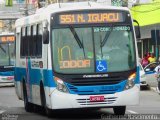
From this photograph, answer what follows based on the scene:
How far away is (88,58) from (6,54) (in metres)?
23.5

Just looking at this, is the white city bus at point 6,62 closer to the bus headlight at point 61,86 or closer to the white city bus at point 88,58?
the white city bus at point 88,58

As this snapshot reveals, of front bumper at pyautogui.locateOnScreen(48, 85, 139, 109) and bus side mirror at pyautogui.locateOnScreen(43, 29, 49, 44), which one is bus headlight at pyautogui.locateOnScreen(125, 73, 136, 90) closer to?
front bumper at pyautogui.locateOnScreen(48, 85, 139, 109)

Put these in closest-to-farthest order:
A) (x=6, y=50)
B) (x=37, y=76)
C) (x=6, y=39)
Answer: (x=37, y=76) < (x=6, y=39) < (x=6, y=50)

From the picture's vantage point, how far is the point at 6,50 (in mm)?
40281

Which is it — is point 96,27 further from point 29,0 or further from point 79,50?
point 29,0

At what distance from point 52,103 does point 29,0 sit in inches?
2933

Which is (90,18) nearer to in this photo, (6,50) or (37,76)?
(37,76)

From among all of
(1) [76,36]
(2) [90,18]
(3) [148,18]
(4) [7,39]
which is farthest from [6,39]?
(1) [76,36]

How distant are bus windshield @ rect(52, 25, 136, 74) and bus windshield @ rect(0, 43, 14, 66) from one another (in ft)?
74.5

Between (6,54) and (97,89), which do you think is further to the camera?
(6,54)

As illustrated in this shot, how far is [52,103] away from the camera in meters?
17.3

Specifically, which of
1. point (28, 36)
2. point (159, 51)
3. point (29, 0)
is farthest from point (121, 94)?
point (29, 0)

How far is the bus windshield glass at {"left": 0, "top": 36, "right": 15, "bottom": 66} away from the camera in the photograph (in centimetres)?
3994

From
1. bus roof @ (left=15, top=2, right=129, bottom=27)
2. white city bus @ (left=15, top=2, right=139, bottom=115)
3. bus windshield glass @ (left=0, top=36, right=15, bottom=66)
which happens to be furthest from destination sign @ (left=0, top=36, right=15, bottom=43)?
white city bus @ (left=15, top=2, right=139, bottom=115)
